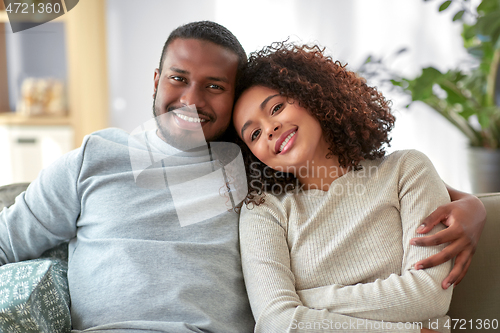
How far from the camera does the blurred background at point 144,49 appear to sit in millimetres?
2516

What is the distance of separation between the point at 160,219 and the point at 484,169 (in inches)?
67.5

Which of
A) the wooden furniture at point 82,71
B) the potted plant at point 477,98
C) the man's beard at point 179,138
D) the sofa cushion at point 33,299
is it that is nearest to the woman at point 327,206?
the man's beard at point 179,138

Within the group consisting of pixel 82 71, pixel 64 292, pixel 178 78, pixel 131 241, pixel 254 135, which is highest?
pixel 178 78

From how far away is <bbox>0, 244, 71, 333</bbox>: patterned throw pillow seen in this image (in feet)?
2.70

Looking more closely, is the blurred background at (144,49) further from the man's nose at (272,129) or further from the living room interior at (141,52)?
the man's nose at (272,129)

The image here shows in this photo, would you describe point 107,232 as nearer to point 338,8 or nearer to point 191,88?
point 191,88

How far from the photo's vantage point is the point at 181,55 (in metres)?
1.07

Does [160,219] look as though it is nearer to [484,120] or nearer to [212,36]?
[212,36]

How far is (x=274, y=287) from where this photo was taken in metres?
0.89

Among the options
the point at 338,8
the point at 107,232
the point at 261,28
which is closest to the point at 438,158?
the point at 338,8

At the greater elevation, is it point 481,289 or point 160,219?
point 160,219

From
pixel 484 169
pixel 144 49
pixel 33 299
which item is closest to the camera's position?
pixel 33 299

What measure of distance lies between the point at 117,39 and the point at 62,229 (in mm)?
1822

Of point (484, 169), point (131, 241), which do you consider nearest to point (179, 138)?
point (131, 241)
